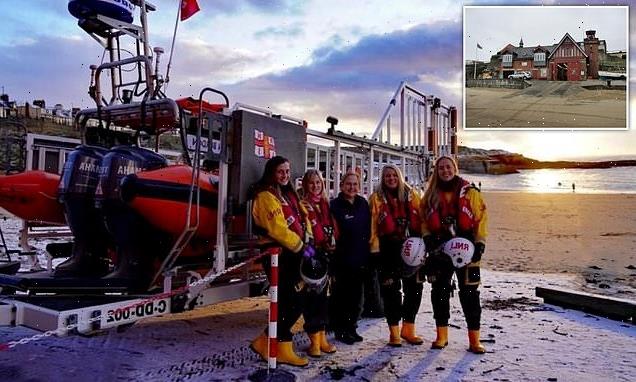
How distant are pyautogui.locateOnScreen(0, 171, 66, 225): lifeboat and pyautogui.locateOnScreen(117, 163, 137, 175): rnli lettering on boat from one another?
0.95m

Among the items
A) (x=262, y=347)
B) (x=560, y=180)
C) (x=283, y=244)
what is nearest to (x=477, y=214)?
(x=283, y=244)

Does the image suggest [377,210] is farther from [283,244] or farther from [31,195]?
[31,195]

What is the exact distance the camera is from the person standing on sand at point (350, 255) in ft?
15.3

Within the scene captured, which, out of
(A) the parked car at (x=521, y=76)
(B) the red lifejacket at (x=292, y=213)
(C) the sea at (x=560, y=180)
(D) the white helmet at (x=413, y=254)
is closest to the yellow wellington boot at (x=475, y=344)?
(D) the white helmet at (x=413, y=254)

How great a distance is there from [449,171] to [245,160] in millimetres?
1698

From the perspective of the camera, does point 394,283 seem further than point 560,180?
No

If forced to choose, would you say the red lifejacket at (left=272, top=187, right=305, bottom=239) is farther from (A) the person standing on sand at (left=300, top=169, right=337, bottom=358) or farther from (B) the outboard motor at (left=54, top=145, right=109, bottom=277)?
(B) the outboard motor at (left=54, top=145, right=109, bottom=277)

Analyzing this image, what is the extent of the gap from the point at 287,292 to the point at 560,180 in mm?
65999

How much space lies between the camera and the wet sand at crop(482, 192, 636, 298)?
8969 millimetres

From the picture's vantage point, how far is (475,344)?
451cm

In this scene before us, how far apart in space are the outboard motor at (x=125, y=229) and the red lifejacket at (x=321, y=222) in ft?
3.73

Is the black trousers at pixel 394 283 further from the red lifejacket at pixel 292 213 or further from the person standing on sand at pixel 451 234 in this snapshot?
the red lifejacket at pixel 292 213

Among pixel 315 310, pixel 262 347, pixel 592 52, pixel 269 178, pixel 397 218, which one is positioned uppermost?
pixel 592 52

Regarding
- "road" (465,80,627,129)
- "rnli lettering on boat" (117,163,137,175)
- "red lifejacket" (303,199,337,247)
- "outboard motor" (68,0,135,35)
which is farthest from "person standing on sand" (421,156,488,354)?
"road" (465,80,627,129)
